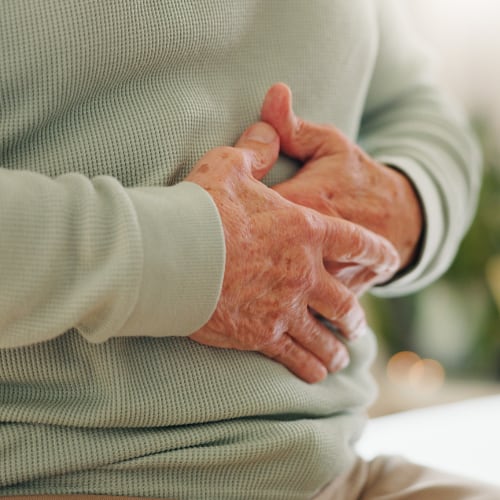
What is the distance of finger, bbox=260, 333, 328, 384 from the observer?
0.70 m

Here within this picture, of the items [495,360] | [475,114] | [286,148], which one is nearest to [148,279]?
[286,148]

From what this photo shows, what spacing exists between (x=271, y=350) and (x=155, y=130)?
9.1 inches

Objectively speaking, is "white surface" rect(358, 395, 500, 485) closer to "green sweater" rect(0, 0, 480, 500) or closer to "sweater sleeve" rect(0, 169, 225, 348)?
"green sweater" rect(0, 0, 480, 500)

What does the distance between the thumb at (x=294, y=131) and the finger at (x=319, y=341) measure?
18 cm

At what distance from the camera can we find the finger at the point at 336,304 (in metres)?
0.73

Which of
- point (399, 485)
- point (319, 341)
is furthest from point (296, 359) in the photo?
point (399, 485)

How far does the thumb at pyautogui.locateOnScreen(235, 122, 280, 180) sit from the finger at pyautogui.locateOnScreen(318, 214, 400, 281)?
76mm

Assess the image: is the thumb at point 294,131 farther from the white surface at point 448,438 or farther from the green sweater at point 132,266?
the white surface at point 448,438

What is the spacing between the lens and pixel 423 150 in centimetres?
95

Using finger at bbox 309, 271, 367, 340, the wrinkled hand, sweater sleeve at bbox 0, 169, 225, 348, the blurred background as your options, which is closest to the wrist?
the wrinkled hand

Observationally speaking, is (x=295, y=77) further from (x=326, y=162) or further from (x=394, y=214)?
(x=394, y=214)

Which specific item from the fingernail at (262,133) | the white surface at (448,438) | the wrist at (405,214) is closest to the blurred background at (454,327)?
the white surface at (448,438)

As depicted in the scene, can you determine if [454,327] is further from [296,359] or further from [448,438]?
[296,359]

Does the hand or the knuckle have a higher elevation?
the hand
